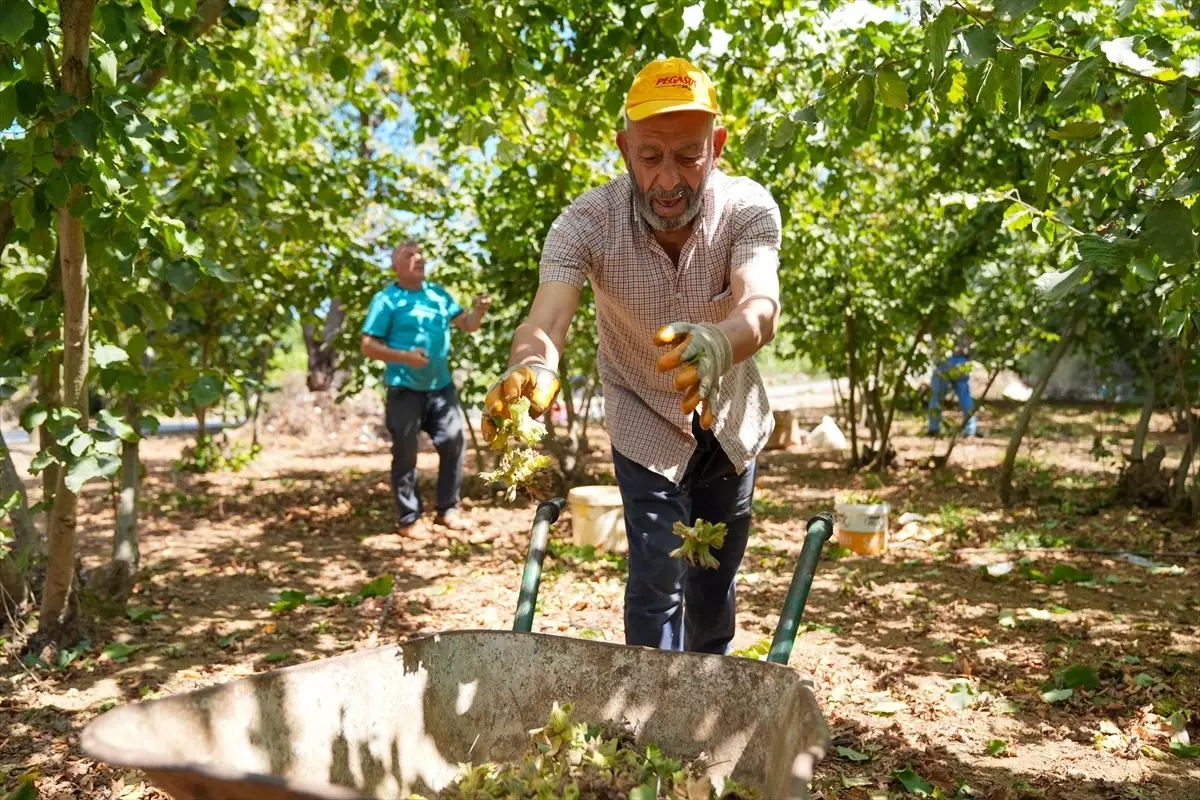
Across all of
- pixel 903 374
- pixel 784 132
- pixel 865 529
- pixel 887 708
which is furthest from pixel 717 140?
pixel 903 374

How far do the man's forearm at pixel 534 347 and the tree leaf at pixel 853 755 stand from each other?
1651 millimetres

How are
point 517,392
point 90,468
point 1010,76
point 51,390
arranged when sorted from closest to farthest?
point 517,392 < point 1010,76 < point 90,468 < point 51,390

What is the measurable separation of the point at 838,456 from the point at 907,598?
19.7 feet

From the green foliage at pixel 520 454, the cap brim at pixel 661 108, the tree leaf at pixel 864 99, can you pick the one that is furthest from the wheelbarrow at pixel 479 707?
the tree leaf at pixel 864 99

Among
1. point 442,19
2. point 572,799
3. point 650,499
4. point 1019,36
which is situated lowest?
point 572,799

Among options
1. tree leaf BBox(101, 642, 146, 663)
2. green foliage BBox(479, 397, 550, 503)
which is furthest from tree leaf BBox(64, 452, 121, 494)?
green foliage BBox(479, 397, 550, 503)

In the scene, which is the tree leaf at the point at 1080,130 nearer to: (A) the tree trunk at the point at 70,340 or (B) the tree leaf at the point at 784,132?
(B) the tree leaf at the point at 784,132

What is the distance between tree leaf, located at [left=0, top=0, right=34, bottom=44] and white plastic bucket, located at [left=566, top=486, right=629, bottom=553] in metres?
4.15

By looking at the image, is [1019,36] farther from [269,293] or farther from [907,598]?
[269,293]

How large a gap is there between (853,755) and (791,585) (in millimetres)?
1292

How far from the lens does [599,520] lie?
20.5ft

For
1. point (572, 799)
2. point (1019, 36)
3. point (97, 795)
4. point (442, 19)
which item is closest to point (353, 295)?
point (442, 19)

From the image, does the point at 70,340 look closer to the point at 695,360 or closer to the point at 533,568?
the point at 533,568

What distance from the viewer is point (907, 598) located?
5195mm
